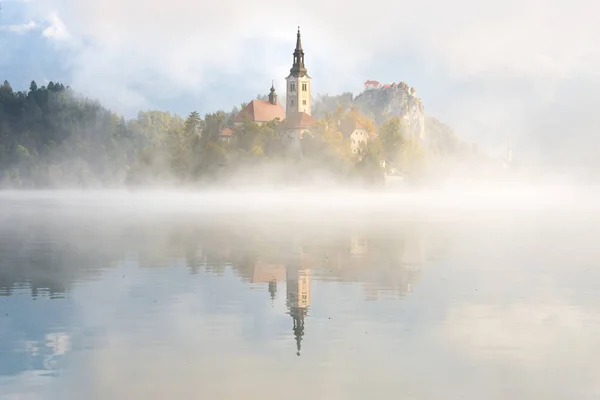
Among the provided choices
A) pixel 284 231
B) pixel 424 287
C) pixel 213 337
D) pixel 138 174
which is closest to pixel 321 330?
pixel 213 337

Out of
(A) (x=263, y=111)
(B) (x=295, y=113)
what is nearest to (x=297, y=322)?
(B) (x=295, y=113)

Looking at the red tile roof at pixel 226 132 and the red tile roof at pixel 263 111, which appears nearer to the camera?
the red tile roof at pixel 226 132

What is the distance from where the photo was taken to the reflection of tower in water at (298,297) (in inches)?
802

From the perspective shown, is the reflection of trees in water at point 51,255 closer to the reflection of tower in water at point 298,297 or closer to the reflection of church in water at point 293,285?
the reflection of church in water at point 293,285

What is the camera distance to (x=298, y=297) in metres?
25.5

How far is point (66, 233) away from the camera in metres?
52.9

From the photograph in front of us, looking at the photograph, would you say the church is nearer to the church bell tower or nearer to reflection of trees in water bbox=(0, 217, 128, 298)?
the church bell tower

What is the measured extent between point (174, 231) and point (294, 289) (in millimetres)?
28534

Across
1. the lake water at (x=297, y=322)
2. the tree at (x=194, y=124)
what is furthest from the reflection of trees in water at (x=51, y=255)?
the tree at (x=194, y=124)

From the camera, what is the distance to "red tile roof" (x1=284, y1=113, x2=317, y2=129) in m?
171

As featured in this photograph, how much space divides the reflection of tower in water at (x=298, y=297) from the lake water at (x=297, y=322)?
76 millimetres

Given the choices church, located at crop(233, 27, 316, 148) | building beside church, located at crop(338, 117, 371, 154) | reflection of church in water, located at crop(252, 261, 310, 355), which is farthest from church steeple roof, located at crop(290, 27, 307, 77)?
reflection of church in water, located at crop(252, 261, 310, 355)

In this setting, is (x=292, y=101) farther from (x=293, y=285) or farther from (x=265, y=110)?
(x=293, y=285)

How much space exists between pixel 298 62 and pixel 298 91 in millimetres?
8145
